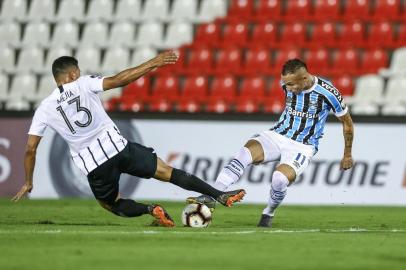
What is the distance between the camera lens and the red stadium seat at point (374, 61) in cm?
1820

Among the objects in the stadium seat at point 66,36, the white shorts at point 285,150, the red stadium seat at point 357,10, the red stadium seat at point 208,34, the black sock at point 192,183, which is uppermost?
the red stadium seat at point 357,10

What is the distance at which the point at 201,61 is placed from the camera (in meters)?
19.3

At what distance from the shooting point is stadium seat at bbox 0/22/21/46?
20891 millimetres

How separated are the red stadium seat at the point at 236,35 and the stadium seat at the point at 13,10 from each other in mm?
4525

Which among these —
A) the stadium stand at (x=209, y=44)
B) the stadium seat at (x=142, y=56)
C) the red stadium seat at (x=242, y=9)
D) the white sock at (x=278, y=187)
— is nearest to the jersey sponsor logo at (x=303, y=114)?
the white sock at (x=278, y=187)

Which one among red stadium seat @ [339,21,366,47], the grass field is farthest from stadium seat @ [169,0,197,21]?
the grass field

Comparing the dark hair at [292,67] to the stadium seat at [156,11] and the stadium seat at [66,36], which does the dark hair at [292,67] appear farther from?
the stadium seat at [66,36]

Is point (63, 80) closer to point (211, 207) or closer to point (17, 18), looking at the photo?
point (211, 207)

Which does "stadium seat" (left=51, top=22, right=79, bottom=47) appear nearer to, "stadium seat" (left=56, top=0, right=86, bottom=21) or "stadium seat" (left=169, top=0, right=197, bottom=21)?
"stadium seat" (left=56, top=0, right=86, bottom=21)

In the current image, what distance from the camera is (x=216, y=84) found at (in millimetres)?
18641

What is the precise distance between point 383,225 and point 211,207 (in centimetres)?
201

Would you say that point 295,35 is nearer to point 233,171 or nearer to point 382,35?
point 382,35

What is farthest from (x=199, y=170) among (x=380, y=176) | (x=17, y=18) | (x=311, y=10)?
(x=17, y=18)

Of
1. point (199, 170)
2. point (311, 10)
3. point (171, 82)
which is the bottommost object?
point (199, 170)
